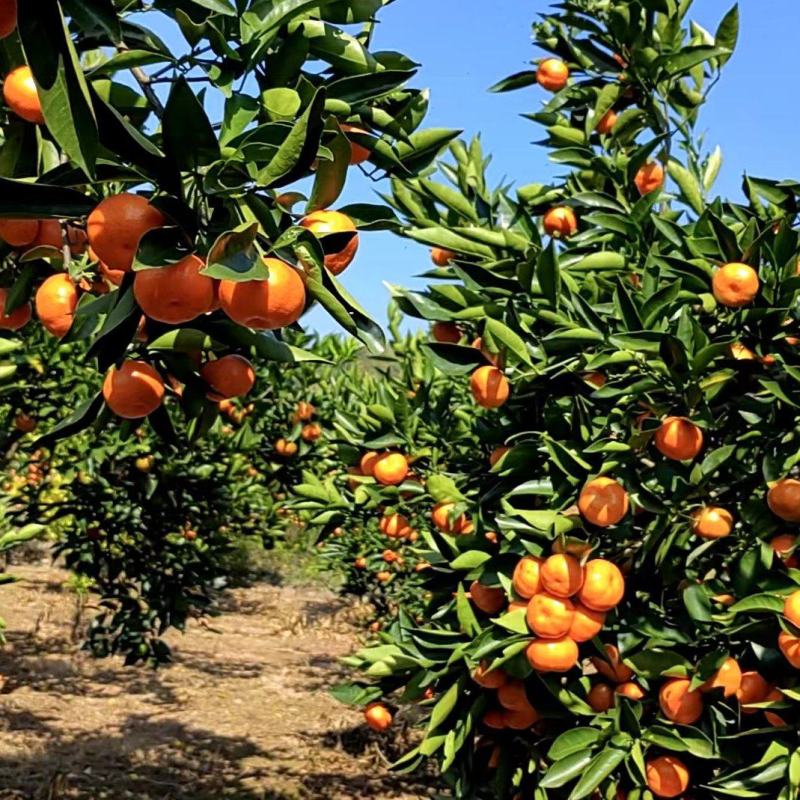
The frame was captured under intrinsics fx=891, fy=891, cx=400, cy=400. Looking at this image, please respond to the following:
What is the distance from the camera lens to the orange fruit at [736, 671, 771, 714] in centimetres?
194

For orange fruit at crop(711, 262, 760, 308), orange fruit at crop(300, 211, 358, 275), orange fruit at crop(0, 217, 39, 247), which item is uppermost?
orange fruit at crop(711, 262, 760, 308)

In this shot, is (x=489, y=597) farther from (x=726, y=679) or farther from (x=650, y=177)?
(x=650, y=177)

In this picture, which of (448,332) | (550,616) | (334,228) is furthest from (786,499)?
(334,228)

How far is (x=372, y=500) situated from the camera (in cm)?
329

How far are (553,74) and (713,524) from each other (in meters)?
1.74

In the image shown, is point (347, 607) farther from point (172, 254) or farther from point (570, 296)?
point (172, 254)

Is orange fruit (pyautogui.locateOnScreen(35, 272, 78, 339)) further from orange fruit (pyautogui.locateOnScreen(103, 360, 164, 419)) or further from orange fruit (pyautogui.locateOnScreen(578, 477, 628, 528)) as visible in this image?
orange fruit (pyautogui.locateOnScreen(578, 477, 628, 528))

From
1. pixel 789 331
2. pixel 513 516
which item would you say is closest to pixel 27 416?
pixel 513 516

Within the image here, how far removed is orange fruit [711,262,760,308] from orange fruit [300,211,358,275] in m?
1.10

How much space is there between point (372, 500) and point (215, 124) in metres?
2.27

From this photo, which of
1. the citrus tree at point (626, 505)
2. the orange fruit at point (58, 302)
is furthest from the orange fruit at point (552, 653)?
the orange fruit at point (58, 302)

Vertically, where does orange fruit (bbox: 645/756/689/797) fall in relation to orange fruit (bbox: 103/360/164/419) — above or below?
below

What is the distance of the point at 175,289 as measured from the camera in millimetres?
966

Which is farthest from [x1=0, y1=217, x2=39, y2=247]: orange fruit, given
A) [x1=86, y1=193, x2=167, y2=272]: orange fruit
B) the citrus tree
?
the citrus tree
